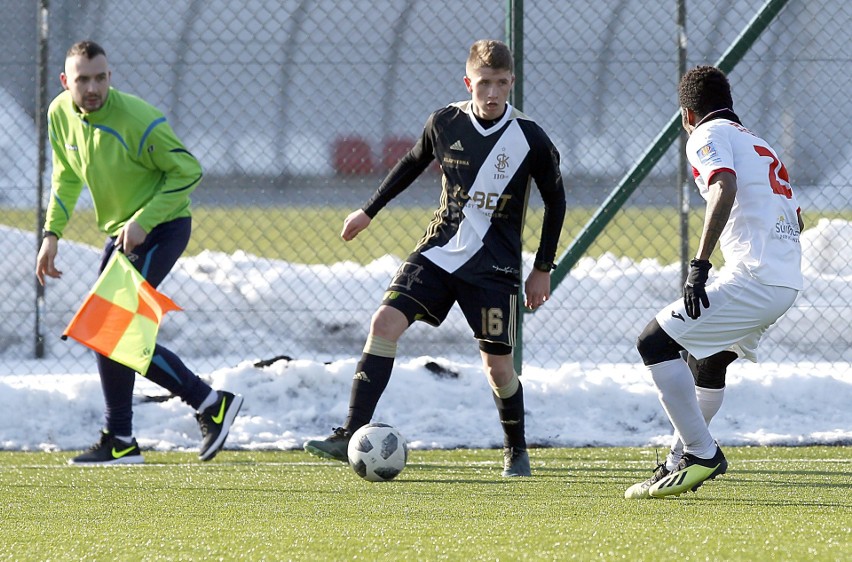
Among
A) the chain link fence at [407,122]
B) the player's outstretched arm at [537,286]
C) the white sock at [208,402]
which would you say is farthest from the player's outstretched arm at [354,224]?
the chain link fence at [407,122]

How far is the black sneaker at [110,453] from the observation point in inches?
229

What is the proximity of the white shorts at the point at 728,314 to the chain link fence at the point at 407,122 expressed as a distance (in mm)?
2853

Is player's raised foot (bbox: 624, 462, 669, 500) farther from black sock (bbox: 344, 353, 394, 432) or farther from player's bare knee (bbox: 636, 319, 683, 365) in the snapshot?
black sock (bbox: 344, 353, 394, 432)

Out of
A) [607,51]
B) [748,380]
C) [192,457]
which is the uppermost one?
[607,51]

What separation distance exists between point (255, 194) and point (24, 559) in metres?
8.65

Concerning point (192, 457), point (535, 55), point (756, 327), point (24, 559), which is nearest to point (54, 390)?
point (192, 457)

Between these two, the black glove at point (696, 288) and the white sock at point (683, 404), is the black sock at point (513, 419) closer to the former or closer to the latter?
the white sock at point (683, 404)

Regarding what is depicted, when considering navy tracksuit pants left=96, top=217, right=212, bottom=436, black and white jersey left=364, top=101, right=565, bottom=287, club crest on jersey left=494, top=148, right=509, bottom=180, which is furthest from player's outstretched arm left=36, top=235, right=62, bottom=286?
club crest on jersey left=494, top=148, right=509, bottom=180

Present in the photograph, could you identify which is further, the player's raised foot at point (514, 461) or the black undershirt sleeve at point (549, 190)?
the player's raised foot at point (514, 461)

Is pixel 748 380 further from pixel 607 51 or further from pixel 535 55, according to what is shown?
pixel 535 55

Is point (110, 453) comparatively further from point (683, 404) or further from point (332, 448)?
point (683, 404)

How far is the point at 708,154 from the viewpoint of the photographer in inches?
165

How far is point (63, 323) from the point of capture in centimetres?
870

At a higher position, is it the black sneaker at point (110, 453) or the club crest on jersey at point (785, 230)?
the club crest on jersey at point (785, 230)
